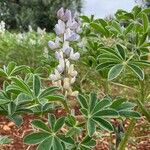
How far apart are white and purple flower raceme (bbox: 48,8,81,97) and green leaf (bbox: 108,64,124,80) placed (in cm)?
11

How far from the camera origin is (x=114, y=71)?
1.74 metres

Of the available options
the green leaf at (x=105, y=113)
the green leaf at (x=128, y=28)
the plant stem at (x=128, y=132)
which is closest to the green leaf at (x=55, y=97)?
the green leaf at (x=105, y=113)

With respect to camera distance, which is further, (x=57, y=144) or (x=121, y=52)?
(x=121, y=52)

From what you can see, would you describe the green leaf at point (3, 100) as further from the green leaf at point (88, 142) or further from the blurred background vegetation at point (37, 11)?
the blurred background vegetation at point (37, 11)

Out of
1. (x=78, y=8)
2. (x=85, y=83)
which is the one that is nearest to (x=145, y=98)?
(x=85, y=83)

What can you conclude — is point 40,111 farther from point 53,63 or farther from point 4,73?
point 53,63

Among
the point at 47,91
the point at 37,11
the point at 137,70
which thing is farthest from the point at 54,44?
the point at 37,11

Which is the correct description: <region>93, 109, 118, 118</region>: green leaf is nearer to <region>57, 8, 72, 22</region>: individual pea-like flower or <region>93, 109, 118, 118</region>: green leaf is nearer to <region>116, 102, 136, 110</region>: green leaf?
<region>116, 102, 136, 110</region>: green leaf

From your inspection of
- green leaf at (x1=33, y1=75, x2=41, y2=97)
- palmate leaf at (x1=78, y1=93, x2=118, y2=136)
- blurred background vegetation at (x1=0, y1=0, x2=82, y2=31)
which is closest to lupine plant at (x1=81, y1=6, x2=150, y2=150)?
palmate leaf at (x1=78, y1=93, x2=118, y2=136)

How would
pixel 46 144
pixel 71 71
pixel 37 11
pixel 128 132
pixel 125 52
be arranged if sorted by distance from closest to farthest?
1. pixel 46 144
2. pixel 71 71
3. pixel 125 52
4. pixel 128 132
5. pixel 37 11

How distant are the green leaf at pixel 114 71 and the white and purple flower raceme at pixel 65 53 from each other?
0.35 ft

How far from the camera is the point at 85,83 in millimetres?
5824

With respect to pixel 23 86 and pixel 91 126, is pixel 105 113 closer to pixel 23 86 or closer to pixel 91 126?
pixel 91 126

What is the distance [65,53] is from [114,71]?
16 cm
